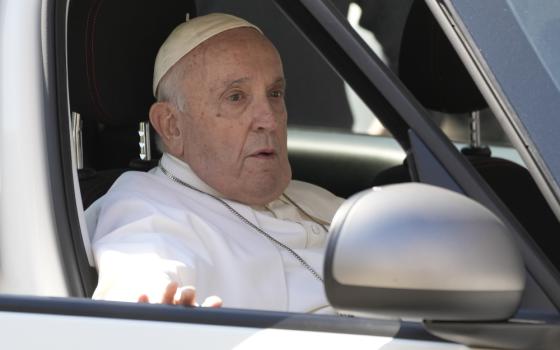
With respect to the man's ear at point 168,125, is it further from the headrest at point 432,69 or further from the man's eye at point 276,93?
the headrest at point 432,69

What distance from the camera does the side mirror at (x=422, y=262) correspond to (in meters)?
1.58

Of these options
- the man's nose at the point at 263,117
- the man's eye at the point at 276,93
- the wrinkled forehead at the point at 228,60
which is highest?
the wrinkled forehead at the point at 228,60

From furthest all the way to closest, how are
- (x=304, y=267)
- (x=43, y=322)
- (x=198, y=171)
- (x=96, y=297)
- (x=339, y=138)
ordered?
(x=339, y=138), (x=198, y=171), (x=304, y=267), (x=96, y=297), (x=43, y=322)

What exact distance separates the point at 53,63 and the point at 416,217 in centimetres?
103

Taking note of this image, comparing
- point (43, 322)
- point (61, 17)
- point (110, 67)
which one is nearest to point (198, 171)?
point (110, 67)

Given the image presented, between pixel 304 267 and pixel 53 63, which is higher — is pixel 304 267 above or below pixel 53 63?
below

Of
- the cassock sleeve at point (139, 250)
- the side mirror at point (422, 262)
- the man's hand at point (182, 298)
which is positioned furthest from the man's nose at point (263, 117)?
the side mirror at point (422, 262)

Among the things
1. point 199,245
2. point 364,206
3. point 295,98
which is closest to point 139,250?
point 199,245

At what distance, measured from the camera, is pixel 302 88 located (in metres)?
4.71

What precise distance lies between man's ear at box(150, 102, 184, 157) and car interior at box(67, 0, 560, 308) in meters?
0.03

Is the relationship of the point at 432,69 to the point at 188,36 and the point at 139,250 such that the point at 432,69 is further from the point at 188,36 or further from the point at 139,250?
the point at 139,250

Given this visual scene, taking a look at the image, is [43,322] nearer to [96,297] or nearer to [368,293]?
[96,297]

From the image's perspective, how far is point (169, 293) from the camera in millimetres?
2062

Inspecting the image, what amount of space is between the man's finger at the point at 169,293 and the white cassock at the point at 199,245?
0.85ft
